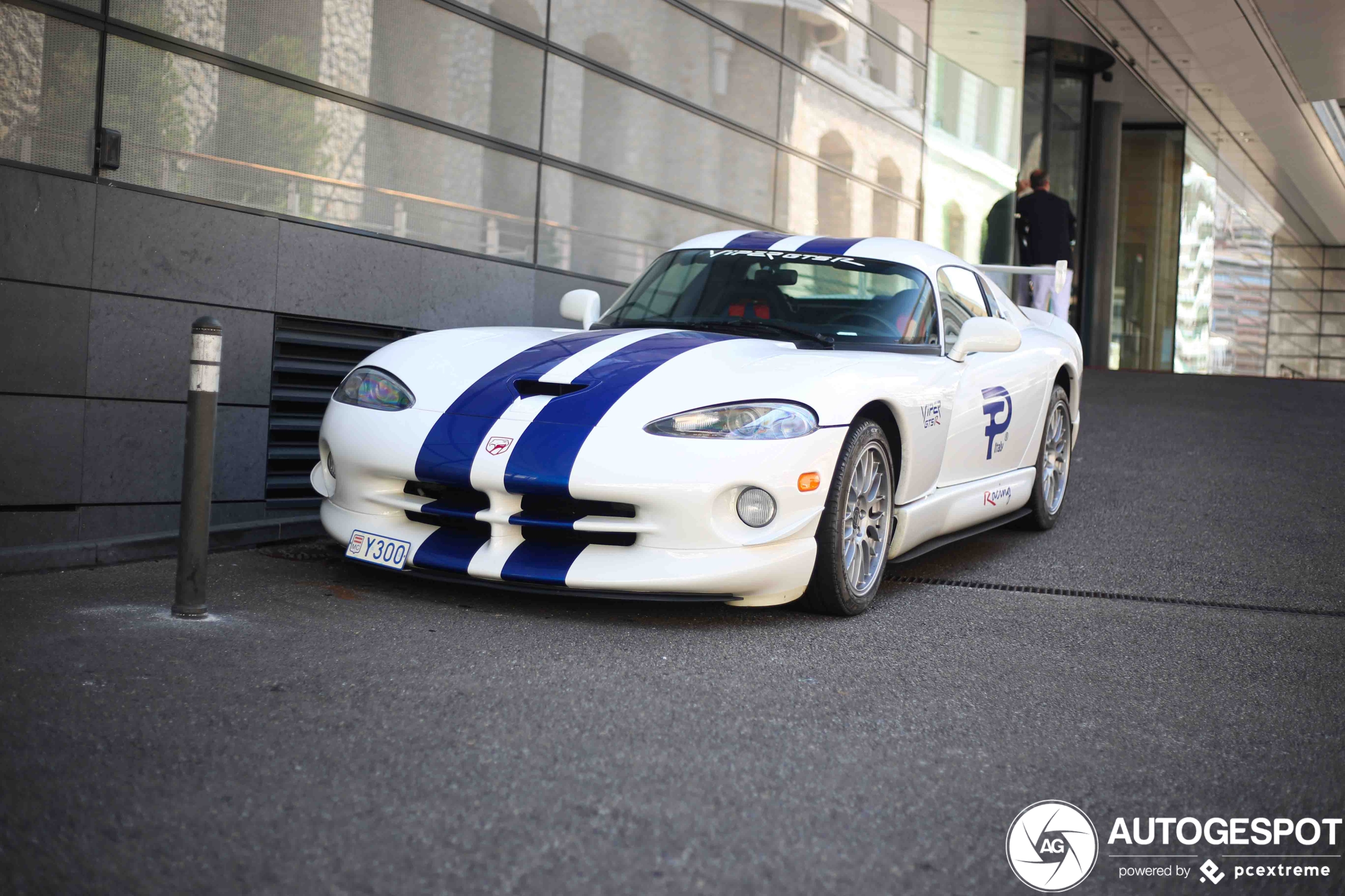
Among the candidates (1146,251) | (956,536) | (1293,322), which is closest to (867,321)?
(956,536)

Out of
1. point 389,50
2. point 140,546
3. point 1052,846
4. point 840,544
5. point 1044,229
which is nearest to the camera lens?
point 1052,846

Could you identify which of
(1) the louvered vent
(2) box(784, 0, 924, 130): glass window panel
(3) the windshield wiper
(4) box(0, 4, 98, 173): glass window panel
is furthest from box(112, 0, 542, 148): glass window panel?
(2) box(784, 0, 924, 130): glass window panel

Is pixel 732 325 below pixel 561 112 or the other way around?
below

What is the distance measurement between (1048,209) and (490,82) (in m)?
8.44

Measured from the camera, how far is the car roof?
211 inches

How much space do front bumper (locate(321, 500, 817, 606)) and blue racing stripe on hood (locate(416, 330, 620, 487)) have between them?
232mm

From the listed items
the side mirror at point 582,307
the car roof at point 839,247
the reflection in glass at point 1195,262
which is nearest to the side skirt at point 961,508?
the car roof at point 839,247

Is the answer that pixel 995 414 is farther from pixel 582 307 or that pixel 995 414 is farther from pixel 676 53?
pixel 676 53

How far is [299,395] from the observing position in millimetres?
5809

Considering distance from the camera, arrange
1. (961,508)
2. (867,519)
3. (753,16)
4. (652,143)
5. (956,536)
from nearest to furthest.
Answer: (867,519)
(961,508)
(956,536)
(652,143)
(753,16)

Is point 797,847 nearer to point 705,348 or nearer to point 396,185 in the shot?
point 705,348

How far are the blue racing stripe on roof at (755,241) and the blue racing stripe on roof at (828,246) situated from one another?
0.13 metres

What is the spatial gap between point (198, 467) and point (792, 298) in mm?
2508

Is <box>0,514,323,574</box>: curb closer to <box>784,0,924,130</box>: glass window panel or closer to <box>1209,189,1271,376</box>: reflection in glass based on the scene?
<box>784,0,924,130</box>: glass window panel
